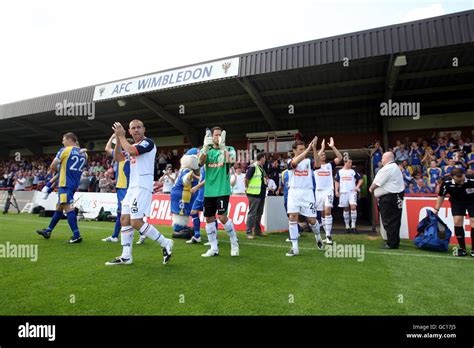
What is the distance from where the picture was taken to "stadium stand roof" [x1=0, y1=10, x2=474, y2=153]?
11.0 metres

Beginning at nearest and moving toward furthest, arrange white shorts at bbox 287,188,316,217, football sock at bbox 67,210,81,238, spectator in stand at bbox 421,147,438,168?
white shorts at bbox 287,188,316,217
football sock at bbox 67,210,81,238
spectator in stand at bbox 421,147,438,168

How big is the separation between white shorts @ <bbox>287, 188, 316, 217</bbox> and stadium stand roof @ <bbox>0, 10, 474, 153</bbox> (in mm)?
8078

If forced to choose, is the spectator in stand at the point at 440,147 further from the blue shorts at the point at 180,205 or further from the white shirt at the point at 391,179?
the blue shorts at the point at 180,205

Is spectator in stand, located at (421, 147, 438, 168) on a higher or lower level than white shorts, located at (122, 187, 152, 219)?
higher

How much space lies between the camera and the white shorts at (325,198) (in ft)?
26.6

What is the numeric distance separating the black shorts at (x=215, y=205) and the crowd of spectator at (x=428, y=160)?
8254mm

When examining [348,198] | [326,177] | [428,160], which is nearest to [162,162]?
[348,198]

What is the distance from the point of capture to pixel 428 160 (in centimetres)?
1360

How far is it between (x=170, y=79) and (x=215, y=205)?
11436 millimetres

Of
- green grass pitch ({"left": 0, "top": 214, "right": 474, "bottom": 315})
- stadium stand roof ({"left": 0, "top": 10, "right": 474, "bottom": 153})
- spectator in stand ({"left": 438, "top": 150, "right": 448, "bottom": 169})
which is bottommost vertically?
green grass pitch ({"left": 0, "top": 214, "right": 474, "bottom": 315})

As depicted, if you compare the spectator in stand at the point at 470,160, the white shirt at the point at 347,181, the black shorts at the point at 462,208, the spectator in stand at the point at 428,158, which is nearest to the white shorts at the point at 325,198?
the white shirt at the point at 347,181

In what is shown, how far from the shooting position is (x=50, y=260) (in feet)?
16.0

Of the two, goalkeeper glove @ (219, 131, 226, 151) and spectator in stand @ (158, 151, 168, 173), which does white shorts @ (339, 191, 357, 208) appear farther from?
spectator in stand @ (158, 151, 168, 173)

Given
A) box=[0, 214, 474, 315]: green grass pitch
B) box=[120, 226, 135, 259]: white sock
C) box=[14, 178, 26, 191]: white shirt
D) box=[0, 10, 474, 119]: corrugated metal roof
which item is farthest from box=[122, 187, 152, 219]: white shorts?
box=[14, 178, 26, 191]: white shirt
